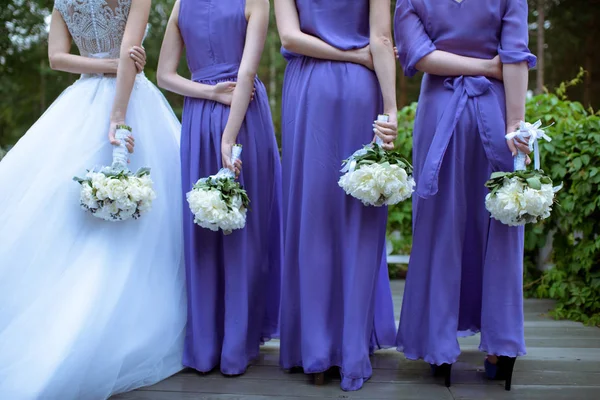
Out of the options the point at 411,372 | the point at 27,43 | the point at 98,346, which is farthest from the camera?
the point at 27,43

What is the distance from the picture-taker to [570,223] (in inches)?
187

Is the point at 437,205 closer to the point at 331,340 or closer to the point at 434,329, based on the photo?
the point at 434,329

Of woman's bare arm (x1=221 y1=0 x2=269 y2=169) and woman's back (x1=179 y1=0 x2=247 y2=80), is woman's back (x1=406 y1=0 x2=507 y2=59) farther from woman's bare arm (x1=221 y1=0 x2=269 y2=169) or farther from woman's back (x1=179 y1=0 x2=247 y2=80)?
woman's back (x1=179 y1=0 x2=247 y2=80)

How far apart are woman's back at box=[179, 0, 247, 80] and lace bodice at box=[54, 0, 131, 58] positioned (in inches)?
14.2

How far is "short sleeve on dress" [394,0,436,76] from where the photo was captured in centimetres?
297

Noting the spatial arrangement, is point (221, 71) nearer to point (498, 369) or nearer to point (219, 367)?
point (219, 367)

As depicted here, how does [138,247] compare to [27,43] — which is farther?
[27,43]

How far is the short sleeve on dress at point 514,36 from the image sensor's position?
2898mm

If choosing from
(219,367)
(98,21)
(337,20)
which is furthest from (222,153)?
(219,367)

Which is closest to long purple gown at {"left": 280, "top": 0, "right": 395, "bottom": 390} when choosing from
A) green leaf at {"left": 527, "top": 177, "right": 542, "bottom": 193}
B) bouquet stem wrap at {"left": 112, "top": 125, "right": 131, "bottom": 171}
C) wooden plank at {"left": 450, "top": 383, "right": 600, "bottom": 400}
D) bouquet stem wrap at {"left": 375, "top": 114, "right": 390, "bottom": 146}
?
bouquet stem wrap at {"left": 375, "top": 114, "right": 390, "bottom": 146}

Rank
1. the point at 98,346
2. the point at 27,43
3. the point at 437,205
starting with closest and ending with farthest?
the point at 98,346
the point at 437,205
the point at 27,43

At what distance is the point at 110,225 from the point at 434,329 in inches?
67.1

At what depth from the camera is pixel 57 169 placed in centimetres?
319

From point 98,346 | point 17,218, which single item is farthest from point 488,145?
point 17,218
